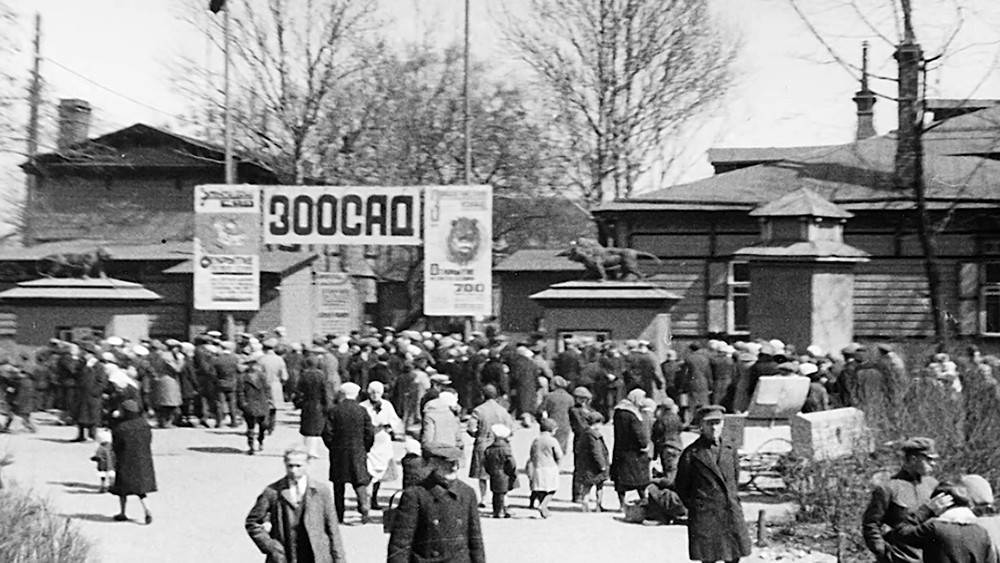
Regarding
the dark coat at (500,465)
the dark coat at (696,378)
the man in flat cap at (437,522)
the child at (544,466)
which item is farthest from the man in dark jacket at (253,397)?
the man in flat cap at (437,522)

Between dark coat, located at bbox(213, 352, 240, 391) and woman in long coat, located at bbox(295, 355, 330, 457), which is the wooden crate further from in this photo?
dark coat, located at bbox(213, 352, 240, 391)

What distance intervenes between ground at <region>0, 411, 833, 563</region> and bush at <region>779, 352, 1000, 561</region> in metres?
0.72

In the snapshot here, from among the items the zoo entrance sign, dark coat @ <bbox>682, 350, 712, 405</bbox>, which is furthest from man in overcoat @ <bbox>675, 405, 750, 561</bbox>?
the zoo entrance sign

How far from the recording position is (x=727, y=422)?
1919 cm

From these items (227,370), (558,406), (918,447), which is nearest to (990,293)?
(558,406)

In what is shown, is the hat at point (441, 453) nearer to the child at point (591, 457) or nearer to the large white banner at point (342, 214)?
the child at point (591, 457)

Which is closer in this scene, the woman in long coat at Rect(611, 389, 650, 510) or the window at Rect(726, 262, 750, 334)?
the woman in long coat at Rect(611, 389, 650, 510)

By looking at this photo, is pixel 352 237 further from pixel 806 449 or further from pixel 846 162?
pixel 846 162

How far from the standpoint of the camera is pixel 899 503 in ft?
31.1

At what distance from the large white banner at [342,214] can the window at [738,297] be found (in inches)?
476

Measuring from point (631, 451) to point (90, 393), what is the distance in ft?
36.1

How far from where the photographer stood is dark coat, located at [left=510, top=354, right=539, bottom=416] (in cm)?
2609

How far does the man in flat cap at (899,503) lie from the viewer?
9.23 metres

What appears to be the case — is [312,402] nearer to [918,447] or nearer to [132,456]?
[132,456]
